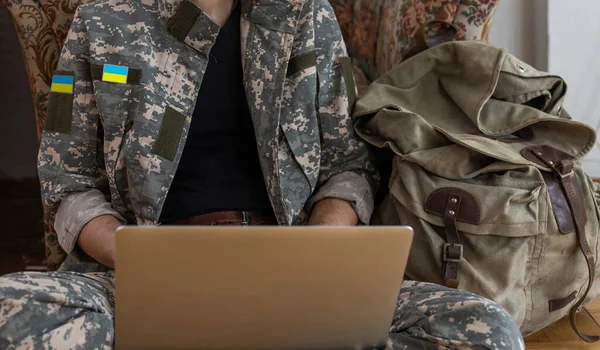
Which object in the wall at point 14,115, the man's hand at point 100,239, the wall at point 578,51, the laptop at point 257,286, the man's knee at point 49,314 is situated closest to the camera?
the laptop at point 257,286

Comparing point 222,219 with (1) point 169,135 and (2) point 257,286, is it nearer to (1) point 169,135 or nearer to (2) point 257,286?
(1) point 169,135

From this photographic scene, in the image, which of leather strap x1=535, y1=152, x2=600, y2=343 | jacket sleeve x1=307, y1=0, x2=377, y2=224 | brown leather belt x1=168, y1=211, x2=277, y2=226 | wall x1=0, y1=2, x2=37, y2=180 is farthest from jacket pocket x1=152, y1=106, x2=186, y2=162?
wall x1=0, y1=2, x2=37, y2=180

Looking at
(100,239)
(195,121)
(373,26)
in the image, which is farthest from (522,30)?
(100,239)

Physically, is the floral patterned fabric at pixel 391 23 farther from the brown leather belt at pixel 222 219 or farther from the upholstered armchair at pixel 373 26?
the brown leather belt at pixel 222 219

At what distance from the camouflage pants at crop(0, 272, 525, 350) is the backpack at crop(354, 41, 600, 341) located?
0.19 metres

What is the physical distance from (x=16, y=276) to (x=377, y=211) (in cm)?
66

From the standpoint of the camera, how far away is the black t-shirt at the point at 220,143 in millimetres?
1234

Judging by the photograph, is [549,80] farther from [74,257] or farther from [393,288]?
[74,257]

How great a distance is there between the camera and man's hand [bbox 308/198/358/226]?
1.20 meters

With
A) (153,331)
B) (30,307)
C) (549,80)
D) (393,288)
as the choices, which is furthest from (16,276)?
(549,80)

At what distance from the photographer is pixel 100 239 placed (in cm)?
112

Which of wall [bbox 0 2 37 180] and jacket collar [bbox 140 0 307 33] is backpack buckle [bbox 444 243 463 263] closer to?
jacket collar [bbox 140 0 307 33]

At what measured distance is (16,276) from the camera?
93 centimetres

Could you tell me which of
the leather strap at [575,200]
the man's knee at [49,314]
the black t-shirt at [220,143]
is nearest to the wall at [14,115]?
the black t-shirt at [220,143]
